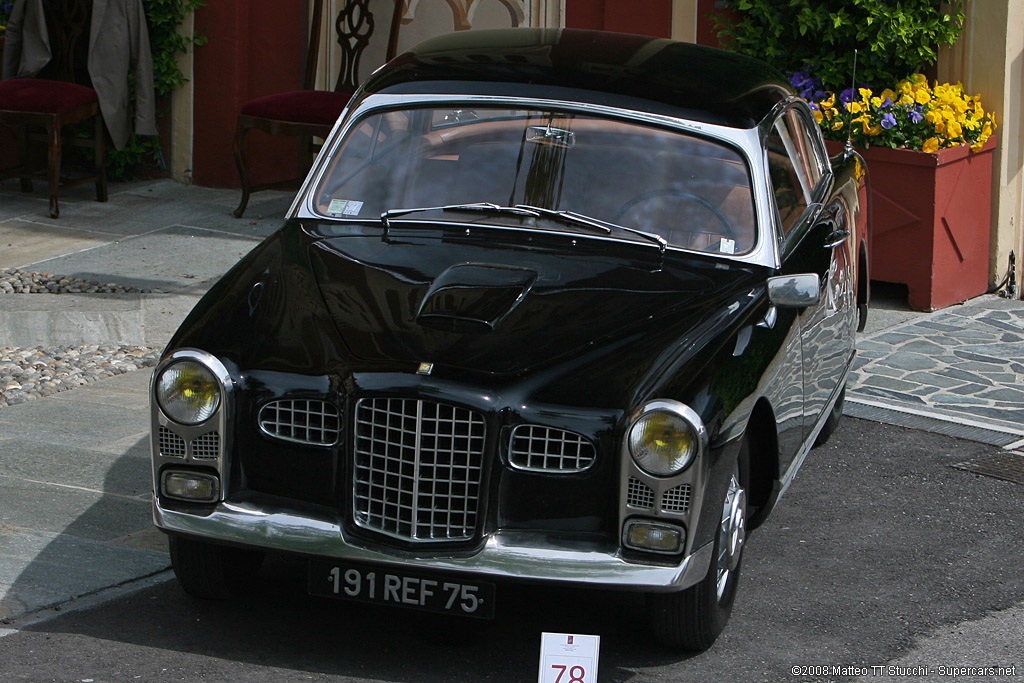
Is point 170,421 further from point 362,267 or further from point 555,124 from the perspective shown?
point 555,124

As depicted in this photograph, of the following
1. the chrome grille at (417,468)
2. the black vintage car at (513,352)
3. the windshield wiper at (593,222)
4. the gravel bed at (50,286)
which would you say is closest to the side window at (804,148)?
the black vintage car at (513,352)

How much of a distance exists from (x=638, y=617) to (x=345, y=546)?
41.8 inches

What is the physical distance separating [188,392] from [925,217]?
5.54 m

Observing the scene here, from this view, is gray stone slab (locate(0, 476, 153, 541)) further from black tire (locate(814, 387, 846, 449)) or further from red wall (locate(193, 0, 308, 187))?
red wall (locate(193, 0, 308, 187))

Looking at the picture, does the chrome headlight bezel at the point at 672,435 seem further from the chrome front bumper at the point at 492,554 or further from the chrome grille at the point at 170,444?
the chrome grille at the point at 170,444

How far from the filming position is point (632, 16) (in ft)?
32.7

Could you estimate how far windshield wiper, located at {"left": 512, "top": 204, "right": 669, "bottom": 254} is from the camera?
4.54 m

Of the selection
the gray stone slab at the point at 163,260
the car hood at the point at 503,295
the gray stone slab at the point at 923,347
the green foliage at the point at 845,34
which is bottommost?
the gray stone slab at the point at 923,347

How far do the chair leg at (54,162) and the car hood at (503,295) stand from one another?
533cm

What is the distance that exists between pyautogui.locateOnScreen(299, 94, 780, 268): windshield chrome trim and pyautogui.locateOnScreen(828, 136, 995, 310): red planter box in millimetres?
3606

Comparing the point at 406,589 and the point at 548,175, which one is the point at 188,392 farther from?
the point at 548,175

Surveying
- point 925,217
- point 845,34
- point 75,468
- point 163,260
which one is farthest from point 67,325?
point 845,34

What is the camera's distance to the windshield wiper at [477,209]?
4.62 m

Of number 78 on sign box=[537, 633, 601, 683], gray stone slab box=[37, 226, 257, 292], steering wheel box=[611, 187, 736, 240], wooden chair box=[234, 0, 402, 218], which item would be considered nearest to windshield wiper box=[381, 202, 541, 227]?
steering wheel box=[611, 187, 736, 240]
